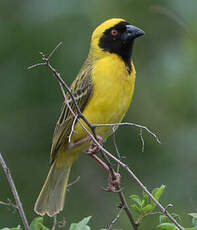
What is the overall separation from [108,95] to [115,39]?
0.66 m

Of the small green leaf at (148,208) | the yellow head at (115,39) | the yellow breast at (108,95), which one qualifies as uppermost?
the yellow head at (115,39)

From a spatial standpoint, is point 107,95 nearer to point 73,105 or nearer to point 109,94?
point 109,94

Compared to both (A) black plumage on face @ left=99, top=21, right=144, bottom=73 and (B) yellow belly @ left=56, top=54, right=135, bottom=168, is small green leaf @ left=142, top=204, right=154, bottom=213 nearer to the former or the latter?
(B) yellow belly @ left=56, top=54, right=135, bottom=168

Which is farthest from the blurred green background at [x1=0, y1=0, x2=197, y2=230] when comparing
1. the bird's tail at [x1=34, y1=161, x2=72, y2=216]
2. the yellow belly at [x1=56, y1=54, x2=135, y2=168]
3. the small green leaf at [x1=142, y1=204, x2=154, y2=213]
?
the small green leaf at [x1=142, y1=204, x2=154, y2=213]

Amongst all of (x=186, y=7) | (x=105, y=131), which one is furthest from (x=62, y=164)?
(x=186, y=7)

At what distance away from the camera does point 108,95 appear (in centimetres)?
491

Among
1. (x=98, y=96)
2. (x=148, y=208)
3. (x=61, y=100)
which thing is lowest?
(x=61, y=100)

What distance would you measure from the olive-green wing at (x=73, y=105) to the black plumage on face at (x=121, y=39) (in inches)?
9.8

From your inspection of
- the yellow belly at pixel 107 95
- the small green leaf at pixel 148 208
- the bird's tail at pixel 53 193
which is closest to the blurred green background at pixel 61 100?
the bird's tail at pixel 53 193

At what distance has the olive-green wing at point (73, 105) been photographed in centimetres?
502

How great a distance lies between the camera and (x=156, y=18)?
696 centimetres

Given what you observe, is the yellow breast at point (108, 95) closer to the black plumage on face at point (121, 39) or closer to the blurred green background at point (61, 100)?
the black plumage on face at point (121, 39)

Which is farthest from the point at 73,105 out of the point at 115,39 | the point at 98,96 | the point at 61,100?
the point at 61,100

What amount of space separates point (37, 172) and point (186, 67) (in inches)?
75.6
